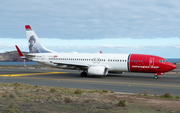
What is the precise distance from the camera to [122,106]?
35.3ft

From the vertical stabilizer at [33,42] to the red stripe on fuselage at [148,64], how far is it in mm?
16986

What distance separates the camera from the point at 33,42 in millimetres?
38094

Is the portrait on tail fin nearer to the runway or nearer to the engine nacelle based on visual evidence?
the runway

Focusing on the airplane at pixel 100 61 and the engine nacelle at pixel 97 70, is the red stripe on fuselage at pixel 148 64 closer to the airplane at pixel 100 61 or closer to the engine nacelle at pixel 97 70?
the airplane at pixel 100 61

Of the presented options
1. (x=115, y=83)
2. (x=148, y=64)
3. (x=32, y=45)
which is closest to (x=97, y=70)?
(x=115, y=83)

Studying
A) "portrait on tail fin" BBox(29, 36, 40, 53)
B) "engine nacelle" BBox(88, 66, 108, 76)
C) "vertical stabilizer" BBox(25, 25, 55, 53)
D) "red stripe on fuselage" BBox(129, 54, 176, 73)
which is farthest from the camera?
"portrait on tail fin" BBox(29, 36, 40, 53)

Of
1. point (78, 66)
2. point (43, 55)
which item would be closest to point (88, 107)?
point (78, 66)

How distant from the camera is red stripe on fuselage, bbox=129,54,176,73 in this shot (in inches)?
1109

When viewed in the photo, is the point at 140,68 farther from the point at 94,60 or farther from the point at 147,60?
the point at 94,60

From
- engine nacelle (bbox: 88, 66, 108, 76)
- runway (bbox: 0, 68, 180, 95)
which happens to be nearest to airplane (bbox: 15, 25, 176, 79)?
engine nacelle (bbox: 88, 66, 108, 76)

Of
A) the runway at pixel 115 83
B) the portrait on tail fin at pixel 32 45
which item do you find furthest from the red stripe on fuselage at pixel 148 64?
the portrait on tail fin at pixel 32 45

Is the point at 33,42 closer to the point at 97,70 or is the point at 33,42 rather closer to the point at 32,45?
the point at 32,45

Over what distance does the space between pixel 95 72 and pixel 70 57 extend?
6.53 m

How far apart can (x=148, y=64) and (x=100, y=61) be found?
7560 mm
